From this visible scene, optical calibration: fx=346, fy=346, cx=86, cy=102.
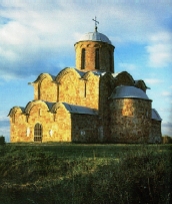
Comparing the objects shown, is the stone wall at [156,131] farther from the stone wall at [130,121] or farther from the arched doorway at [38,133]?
the arched doorway at [38,133]

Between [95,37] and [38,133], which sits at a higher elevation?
[95,37]

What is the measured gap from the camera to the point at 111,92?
85.5 feet

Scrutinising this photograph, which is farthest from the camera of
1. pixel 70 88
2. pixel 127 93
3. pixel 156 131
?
pixel 156 131

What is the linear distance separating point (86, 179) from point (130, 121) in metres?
15.8

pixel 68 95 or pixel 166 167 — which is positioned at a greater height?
pixel 68 95

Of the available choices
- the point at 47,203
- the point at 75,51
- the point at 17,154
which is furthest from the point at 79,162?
the point at 75,51

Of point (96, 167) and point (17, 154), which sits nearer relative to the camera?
point (96, 167)

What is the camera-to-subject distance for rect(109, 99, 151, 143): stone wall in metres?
24.0

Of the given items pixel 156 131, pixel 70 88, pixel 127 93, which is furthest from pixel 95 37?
pixel 156 131

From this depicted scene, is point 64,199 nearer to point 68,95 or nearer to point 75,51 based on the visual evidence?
point 68,95

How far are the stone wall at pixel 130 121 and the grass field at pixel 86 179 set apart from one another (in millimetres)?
12848

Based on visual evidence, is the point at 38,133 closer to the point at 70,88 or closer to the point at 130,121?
the point at 70,88

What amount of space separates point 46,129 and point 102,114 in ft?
13.6

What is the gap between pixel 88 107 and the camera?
2516 cm
